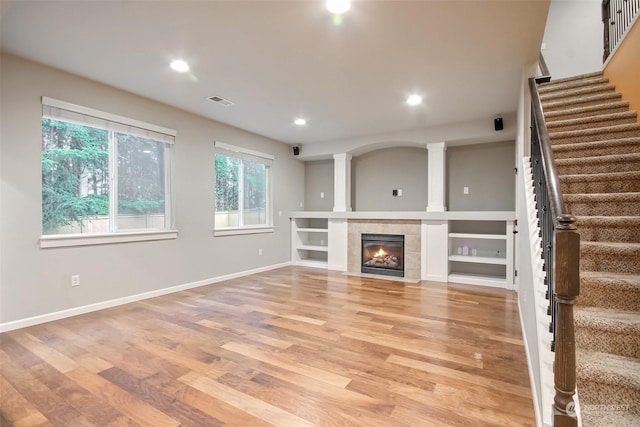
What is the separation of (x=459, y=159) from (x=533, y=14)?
11.3 feet

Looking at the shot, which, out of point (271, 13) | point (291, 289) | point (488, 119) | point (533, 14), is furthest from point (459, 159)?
point (271, 13)

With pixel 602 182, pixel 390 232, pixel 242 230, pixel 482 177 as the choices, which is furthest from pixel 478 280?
pixel 242 230

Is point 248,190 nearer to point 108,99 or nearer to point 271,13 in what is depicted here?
point 108,99

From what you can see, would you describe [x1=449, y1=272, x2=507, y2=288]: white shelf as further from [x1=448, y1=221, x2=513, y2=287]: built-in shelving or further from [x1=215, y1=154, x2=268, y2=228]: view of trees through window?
[x1=215, y1=154, x2=268, y2=228]: view of trees through window

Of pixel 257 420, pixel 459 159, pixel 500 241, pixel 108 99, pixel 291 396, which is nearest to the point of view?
pixel 257 420

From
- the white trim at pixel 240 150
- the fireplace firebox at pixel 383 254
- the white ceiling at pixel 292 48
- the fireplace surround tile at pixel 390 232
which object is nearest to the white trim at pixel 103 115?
the white ceiling at pixel 292 48

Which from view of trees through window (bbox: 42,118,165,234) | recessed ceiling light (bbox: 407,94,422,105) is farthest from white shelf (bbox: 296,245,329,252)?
recessed ceiling light (bbox: 407,94,422,105)

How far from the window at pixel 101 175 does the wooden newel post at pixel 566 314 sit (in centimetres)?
426

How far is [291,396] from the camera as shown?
6.33 ft

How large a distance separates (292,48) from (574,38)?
546cm

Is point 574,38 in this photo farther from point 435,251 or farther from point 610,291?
point 610,291

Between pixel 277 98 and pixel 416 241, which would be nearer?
pixel 277 98

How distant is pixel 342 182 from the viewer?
6.23 m

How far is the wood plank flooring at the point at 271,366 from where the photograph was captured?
1.76 meters
